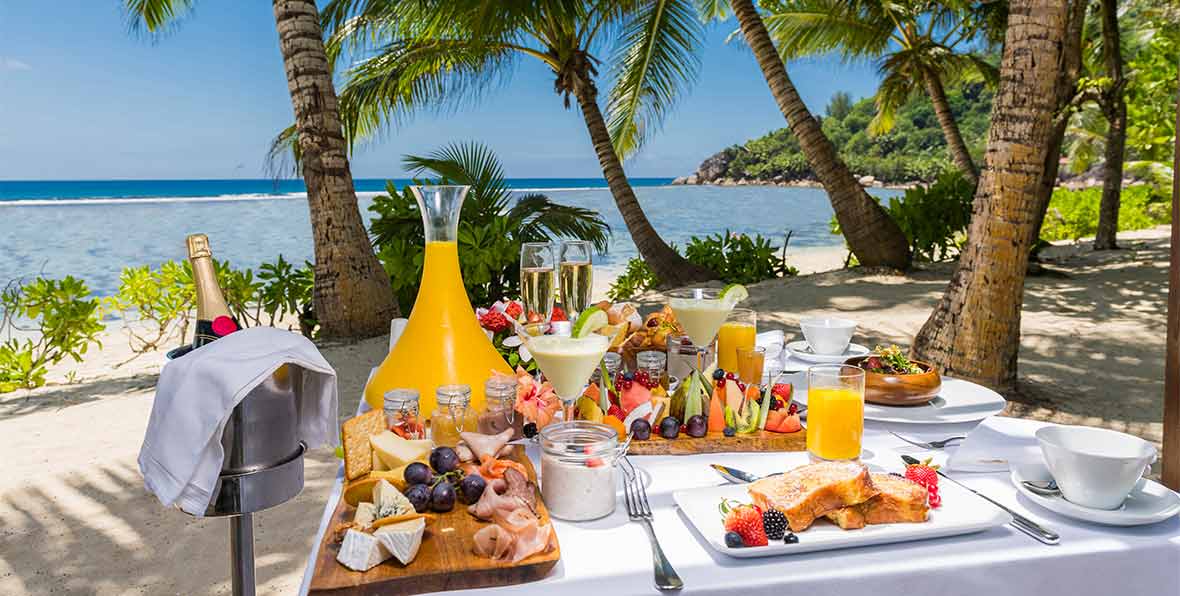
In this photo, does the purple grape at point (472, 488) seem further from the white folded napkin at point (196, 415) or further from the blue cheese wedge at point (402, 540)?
the white folded napkin at point (196, 415)

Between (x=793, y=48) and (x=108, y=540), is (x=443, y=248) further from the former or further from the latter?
(x=793, y=48)

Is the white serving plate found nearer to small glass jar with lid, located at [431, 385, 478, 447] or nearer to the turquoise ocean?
small glass jar with lid, located at [431, 385, 478, 447]

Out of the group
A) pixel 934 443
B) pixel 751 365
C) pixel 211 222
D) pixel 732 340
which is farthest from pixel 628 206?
pixel 211 222

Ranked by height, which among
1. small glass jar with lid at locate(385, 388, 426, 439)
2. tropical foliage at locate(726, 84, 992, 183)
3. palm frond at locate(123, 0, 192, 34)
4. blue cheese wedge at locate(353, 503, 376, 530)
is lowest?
blue cheese wedge at locate(353, 503, 376, 530)

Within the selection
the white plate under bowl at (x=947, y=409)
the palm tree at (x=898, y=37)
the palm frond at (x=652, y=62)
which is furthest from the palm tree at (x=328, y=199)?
the palm tree at (x=898, y=37)

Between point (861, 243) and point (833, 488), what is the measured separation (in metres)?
9.44

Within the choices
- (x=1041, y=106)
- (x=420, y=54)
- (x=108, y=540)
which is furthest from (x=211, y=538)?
(x=420, y=54)

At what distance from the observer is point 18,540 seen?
3.44 meters

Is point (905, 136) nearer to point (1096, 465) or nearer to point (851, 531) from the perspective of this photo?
point (1096, 465)

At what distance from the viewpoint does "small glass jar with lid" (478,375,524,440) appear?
162cm

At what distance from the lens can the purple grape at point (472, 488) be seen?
133cm

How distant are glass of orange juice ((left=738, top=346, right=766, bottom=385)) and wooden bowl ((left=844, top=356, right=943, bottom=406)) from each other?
280 millimetres

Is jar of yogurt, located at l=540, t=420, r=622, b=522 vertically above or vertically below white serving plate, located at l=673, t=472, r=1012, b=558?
above

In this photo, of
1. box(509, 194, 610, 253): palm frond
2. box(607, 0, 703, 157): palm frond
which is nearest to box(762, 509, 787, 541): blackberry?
box(509, 194, 610, 253): palm frond
